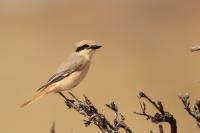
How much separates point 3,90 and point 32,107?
1.34m

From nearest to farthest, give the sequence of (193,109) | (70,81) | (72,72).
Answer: (193,109) < (70,81) < (72,72)

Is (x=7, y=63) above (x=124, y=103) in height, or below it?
above

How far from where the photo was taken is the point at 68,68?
7.18 meters

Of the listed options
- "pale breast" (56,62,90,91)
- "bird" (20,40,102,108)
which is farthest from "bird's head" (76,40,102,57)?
"pale breast" (56,62,90,91)

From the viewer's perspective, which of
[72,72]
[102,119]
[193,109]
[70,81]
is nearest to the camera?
[193,109]

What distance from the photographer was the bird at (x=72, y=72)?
6.95 metres

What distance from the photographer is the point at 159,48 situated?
752 inches

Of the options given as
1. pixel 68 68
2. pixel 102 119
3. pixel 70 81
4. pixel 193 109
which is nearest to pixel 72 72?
pixel 68 68

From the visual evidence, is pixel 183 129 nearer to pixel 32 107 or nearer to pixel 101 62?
pixel 32 107

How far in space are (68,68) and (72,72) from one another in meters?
0.09

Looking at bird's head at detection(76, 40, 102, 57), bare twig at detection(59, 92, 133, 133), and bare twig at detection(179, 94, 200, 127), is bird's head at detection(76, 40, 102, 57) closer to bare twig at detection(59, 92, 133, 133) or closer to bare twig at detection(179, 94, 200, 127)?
bare twig at detection(59, 92, 133, 133)

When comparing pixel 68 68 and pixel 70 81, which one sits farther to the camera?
pixel 68 68

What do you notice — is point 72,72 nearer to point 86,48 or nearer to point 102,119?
point 86,48

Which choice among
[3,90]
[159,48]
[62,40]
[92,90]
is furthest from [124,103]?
[62,40]
